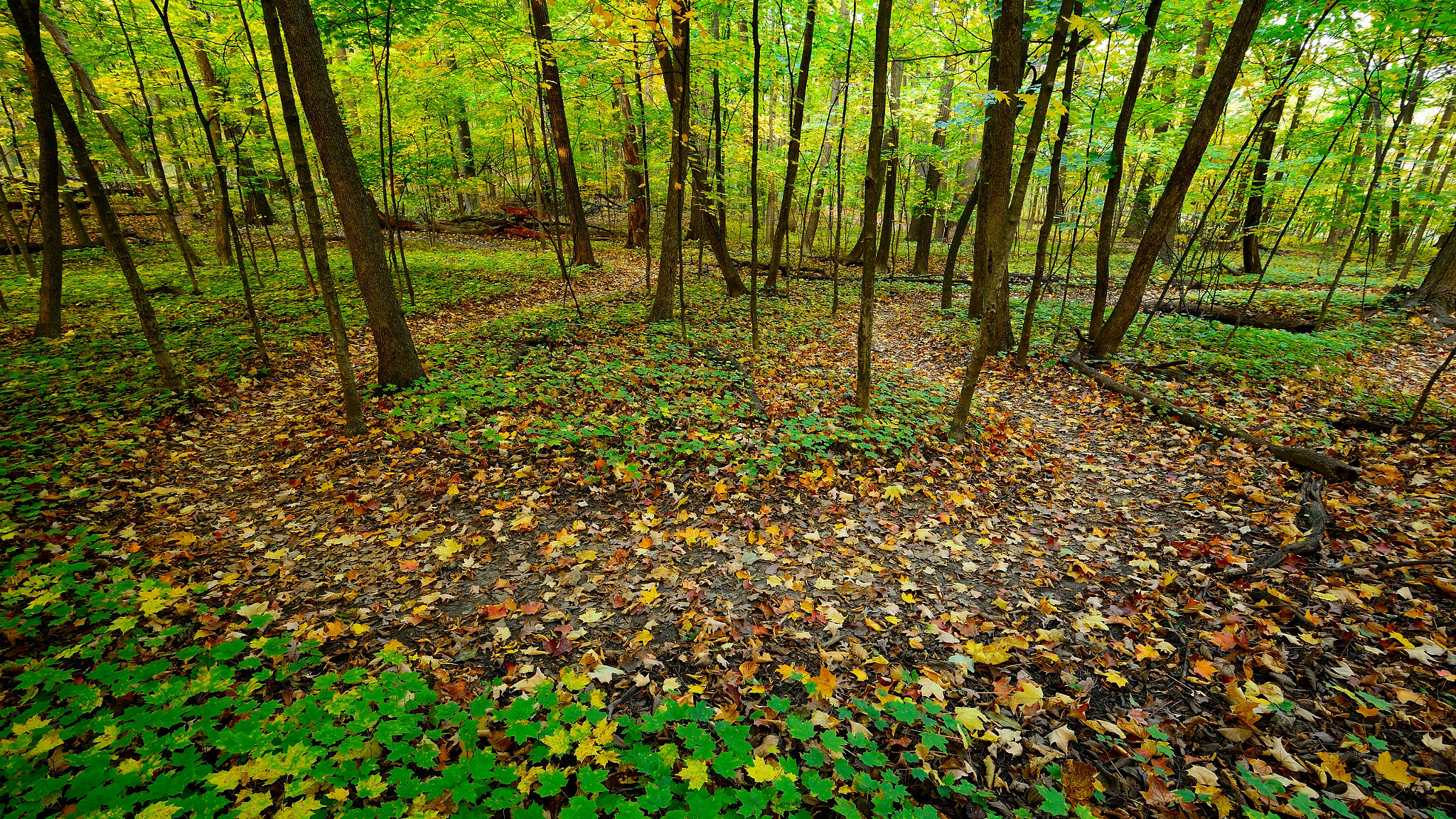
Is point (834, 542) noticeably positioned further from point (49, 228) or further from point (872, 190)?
point (49, 228)

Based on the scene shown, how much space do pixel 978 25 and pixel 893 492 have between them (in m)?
11.4

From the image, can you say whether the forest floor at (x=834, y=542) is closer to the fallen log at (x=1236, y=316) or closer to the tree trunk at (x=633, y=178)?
the fallen log at (x=1236, y=316)

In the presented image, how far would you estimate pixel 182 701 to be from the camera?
2.77 m

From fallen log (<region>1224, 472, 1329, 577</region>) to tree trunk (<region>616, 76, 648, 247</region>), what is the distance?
1264cm

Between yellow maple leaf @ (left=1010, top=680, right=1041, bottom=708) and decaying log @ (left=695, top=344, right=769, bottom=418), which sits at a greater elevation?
decaying log @ (left=695, top=344, right=769, bottom=418)

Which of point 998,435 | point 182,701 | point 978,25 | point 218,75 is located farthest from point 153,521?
point 978,25

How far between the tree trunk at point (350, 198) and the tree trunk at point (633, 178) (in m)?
6.84

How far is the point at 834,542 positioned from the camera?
479 centimetres

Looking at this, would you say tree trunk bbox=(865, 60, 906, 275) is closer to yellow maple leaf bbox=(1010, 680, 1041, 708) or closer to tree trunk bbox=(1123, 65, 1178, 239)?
tree trunk bbox=(1123, 65, 1178, 239)

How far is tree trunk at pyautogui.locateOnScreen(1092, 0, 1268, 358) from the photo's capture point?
692 centimetres

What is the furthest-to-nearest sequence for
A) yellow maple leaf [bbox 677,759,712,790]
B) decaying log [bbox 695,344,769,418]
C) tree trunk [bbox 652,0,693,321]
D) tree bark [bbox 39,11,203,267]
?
1. tree bark [bbox 39,11,203,267]
2. tree trunk [bbox 652,0,693,321]
3. decaying log [bbox 695,344,769,418]
4. yellow maple leaf [bbox 677,759,712,790]

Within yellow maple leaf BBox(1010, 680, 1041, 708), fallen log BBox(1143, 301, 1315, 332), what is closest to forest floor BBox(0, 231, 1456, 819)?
yellow maple leaf BBox(1010, 680, 1041, 708)

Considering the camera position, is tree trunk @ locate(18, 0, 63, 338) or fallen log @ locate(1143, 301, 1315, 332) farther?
fallen log @ locate(1143, 301, 1315, 332)

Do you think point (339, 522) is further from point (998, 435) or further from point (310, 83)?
point (998, 435)
